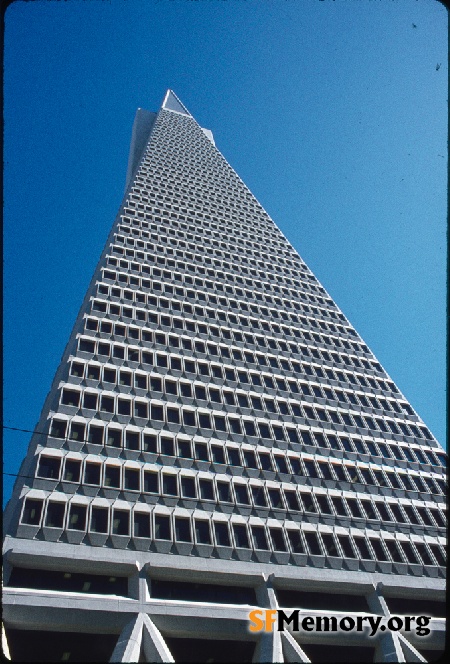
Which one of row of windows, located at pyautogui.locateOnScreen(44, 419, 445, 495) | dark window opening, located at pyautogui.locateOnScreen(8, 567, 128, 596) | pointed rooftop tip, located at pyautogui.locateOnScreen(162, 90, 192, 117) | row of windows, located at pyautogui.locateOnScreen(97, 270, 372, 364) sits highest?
pointed rooftop tip, located at pyautogui.locateOnScreen(162, 90, 192, 117)

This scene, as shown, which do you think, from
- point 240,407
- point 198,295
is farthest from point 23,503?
point 198,295

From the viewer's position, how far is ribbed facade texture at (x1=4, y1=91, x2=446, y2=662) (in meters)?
24.3

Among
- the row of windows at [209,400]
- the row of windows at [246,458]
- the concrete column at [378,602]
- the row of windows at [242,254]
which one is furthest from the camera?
the row of windows at [242,254]

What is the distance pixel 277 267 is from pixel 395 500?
33658 millimetres

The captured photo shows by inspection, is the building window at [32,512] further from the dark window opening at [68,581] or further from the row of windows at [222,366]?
the row of windows at [222,366]

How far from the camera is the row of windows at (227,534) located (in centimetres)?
2614

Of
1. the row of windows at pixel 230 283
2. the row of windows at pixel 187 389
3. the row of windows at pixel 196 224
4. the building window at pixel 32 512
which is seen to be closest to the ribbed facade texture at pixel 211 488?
the building window at pixel 32 512

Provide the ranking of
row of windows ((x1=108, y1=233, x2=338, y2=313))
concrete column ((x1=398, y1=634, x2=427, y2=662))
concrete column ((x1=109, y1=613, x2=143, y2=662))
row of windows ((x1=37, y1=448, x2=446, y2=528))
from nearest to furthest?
concrete column ((x1=109, y1=613, x2=143, y2=662)), concrete column ((x1=398, y1=634, x2=427, y2=662)), row of windows ((x1=37, y1=448, x2=446, y2=528)), row of windows ((x1=108, y1=233, x2=338, y2=313))

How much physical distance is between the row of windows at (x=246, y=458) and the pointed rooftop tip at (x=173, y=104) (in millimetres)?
107483

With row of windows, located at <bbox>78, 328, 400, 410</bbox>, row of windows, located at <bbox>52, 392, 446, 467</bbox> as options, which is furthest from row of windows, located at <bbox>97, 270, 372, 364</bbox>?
row of windows, located at <bbox>52, 392, 446, 467</bbox>

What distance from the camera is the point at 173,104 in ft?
428

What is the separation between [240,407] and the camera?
125 ft

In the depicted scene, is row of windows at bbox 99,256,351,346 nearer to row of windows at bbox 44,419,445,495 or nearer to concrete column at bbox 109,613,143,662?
row of windows at bbox 44,419,445,495

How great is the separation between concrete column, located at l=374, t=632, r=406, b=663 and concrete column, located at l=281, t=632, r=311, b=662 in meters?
4.30
